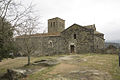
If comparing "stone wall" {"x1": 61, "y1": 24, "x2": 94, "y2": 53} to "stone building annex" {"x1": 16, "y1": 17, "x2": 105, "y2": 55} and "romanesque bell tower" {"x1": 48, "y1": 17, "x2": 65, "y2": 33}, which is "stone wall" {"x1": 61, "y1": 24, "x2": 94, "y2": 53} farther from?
"romanesque bell tower" {"x1": 48, "y1": 17, "x2": 65, "y2": 33}

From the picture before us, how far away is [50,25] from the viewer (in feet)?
140

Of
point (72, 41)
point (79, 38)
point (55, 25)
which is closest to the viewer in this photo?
point (79, 38)

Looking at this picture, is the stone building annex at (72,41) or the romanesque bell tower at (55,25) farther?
the romanesque bell tower at (55,25)

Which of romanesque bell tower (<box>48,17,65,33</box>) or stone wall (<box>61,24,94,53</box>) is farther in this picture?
romanesque bell tower (<box>48,17,65,33</box>)

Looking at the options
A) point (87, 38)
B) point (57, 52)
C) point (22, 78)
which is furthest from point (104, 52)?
point (22, 78)

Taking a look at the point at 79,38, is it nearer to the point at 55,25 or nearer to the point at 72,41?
the point at 72,41

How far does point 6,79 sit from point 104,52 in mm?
19282

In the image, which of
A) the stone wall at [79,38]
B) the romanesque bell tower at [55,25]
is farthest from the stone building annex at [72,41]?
the romanesque bell tower at [55,25]

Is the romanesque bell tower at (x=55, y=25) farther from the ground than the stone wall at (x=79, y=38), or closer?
farther from the ground

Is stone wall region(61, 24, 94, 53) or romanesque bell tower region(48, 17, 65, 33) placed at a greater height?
romanesque bell tower region(48, 17, 65, 33)

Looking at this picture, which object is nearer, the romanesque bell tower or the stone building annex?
the stone building annex

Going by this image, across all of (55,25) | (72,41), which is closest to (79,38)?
(72,41)

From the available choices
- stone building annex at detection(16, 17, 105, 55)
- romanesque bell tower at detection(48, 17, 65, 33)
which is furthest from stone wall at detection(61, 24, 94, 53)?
romanesque bell tower at detection(48, 17, 65, 33)

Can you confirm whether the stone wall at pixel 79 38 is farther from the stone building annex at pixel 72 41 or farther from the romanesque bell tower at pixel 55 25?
the romanesque bell tower at pixel 55 25
